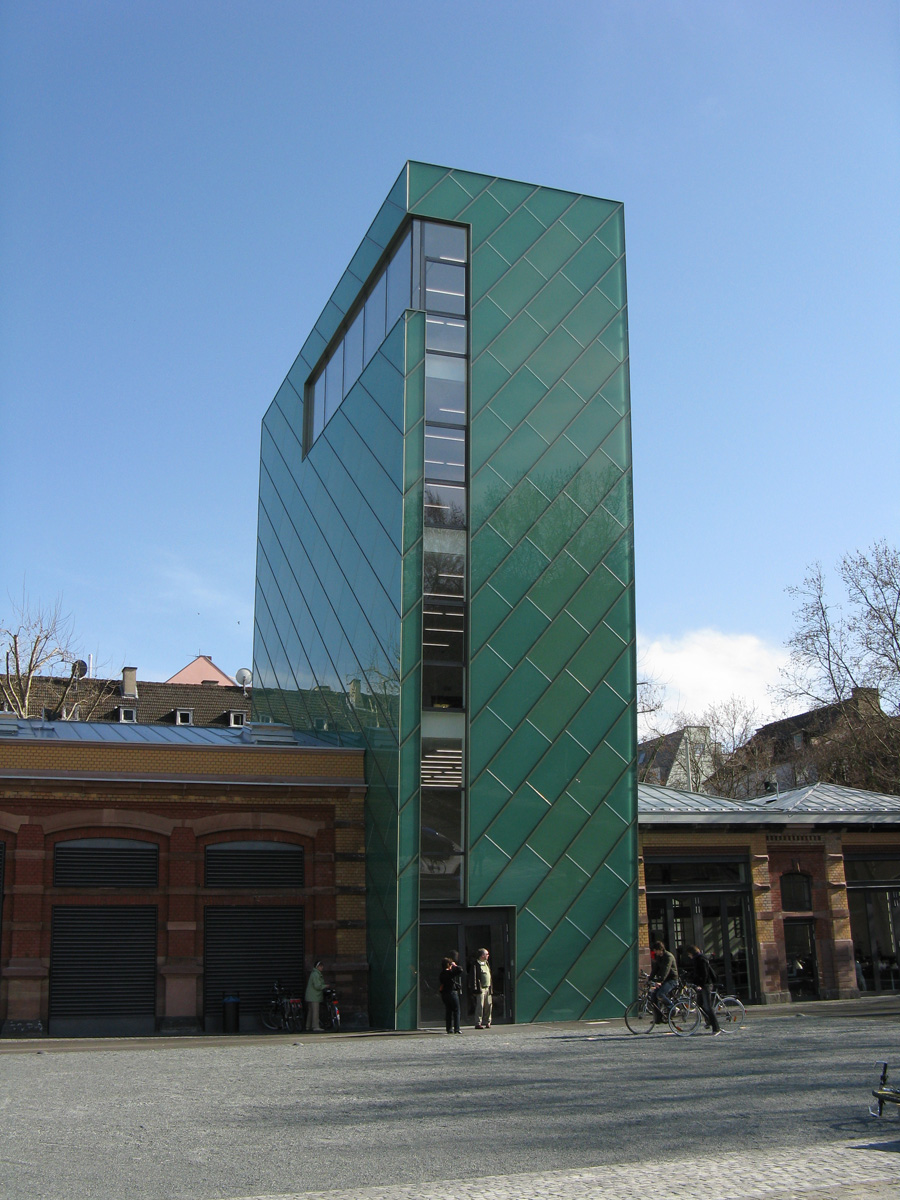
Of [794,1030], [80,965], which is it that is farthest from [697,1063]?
[80,965]

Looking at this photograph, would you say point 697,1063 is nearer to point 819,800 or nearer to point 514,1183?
point 514,1183

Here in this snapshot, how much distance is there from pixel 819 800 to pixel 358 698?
13786 millimetres

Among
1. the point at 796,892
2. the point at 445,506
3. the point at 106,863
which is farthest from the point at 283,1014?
the point at 796,892

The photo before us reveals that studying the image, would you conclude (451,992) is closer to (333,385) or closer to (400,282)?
(400,282)

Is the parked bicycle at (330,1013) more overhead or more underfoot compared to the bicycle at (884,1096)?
more underfoot

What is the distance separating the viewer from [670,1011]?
2131cm

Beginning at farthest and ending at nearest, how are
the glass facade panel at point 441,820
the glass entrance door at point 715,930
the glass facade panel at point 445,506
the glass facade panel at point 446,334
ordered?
1. the glass entrance door at point 715,930
2. the glass facade panel at point 446,334
3. the glass facade panel at point 445,506
4. the glass facade panel at point 441,820

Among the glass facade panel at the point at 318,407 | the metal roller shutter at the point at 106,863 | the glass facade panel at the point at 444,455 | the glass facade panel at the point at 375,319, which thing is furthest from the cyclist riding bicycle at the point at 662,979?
the glass facade panel at the point at 318,407

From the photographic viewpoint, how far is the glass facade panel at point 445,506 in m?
26.7

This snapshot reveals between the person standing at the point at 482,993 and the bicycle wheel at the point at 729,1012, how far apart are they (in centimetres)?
481

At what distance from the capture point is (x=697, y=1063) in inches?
629

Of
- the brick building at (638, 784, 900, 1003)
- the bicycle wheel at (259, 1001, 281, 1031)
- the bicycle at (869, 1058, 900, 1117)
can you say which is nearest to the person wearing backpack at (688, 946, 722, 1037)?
the brick building at (638, 784, 900, 1003)

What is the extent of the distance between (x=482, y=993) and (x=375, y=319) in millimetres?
17210

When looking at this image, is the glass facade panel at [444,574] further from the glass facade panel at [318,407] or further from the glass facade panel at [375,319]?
the glass facade panel at [318,407]
